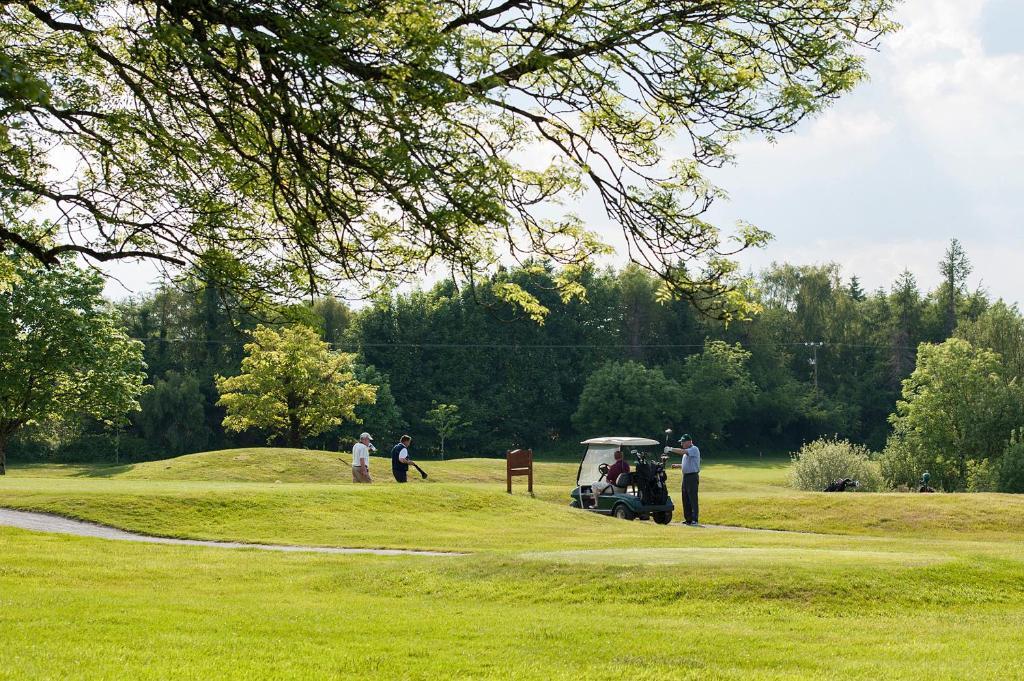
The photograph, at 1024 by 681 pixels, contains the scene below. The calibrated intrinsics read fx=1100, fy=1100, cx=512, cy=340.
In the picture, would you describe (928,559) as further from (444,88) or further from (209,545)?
(209,545)

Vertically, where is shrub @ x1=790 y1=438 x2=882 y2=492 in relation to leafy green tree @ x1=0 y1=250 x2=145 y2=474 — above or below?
below

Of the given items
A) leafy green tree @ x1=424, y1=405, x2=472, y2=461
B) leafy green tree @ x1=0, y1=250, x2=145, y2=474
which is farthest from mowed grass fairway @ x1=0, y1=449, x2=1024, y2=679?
leafy green tree @ x1=424, y1=405, x2=472, y2=461

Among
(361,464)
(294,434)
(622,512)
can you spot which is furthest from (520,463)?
(294,434)

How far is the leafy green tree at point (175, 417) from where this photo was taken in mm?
77125

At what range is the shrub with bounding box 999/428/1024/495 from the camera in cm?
4916

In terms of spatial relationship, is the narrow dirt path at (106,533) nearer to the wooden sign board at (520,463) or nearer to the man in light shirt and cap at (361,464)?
the man in light shirt and cap at (361,464)

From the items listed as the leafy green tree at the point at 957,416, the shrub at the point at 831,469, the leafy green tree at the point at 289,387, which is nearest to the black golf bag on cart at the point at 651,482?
the shrub at the point at 831,469

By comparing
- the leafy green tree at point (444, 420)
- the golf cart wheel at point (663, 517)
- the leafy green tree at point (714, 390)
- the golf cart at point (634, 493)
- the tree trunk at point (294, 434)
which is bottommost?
the golf cart wheel at point (663, 517)

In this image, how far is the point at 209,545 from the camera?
21.6m

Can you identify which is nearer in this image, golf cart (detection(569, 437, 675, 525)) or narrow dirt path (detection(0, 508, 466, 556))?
narrow dirt path (detection(0, 508, 466, 556))

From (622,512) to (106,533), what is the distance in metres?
12.8

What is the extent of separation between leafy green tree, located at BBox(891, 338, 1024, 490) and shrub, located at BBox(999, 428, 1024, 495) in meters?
5.35

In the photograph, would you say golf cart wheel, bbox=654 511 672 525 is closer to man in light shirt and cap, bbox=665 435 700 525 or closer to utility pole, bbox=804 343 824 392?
man in light shirt and cap, bbox=665 435 700 525

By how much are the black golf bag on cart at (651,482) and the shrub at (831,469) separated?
81.1ft
